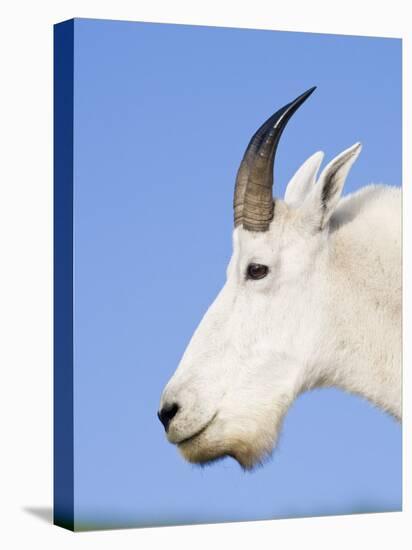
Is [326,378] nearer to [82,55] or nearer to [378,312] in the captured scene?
[378,312]

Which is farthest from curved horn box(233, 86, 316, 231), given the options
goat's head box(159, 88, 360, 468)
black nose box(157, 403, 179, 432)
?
black nose box(157, 403, 179, 432)

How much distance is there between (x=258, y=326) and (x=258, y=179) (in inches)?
35.0

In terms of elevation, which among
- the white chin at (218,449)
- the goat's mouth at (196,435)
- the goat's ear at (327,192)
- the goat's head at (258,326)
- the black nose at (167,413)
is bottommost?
the white chin at (218,449)

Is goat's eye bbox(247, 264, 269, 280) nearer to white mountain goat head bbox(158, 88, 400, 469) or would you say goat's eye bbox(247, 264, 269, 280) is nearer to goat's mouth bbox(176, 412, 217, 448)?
white mountain goat head bbox(158, 88, 400, 469)

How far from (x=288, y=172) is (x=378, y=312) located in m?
1.02

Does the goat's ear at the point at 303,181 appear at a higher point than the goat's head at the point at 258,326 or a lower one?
higher

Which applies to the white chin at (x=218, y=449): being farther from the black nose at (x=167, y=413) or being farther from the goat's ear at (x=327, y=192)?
the goat's ear at (x=327, y=192)

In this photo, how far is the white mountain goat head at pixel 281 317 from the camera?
10.3 meters

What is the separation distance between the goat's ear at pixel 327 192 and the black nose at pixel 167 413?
1.34 meters

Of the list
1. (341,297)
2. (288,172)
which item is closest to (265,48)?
(288,172)

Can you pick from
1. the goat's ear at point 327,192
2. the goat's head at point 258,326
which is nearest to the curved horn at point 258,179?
the goat's head at point 258,326

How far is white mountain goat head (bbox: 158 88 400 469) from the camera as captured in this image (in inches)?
405

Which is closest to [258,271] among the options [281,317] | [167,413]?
[281,317]

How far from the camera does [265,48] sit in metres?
10.9
